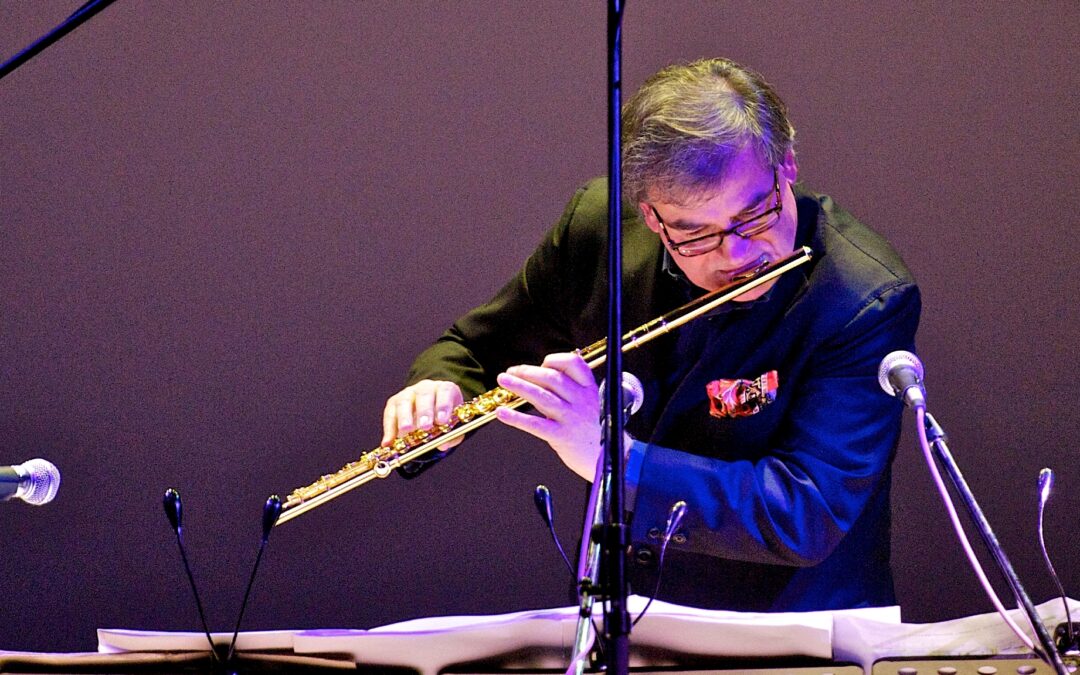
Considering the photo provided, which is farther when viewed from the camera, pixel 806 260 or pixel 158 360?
pixel 158 360

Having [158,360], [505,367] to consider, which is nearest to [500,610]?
[505,367]

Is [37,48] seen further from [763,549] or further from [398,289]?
[398,289]

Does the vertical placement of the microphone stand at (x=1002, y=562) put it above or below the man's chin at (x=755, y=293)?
below

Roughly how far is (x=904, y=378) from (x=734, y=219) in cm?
46

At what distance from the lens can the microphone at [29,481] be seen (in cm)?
157

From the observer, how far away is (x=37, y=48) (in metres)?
1.39

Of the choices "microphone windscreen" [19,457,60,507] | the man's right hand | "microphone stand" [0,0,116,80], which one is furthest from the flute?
"microphone stand" [0,0,116,80]

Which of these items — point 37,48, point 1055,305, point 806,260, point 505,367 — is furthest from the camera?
point 1055,305

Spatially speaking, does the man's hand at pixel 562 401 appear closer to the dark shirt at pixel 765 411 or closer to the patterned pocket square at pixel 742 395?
the dark shirt at pixel 765 411

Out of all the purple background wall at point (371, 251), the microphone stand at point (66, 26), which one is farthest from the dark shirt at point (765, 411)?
the microphone stand at point (66, 26)

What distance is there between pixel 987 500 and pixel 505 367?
4.05ft

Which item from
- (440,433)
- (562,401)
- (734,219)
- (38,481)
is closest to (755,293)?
(734,219)

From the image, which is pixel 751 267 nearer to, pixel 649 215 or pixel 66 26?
pixel 649 215

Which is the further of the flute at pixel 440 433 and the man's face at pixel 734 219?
the flute at pixel 440 433
